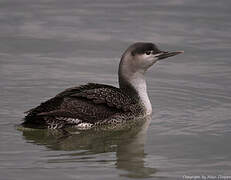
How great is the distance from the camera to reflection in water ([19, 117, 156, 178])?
853 cm

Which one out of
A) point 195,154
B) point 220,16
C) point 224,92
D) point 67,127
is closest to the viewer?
point 195,154

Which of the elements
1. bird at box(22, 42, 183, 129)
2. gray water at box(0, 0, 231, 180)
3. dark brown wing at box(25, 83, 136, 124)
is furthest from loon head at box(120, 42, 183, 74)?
gray water at box(0, 0, 231, 180)

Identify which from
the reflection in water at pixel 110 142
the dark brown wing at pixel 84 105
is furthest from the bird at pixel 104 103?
the reflection in water at pixel 110 142

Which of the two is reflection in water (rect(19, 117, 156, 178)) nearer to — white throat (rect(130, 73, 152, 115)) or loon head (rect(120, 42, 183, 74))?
white throat (rect(130, 73, 152, 115))

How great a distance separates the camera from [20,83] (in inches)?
449

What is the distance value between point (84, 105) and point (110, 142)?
0.66 metres

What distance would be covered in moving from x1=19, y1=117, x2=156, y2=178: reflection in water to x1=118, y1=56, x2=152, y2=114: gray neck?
0.44 metres

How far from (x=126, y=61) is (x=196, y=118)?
1288 mm

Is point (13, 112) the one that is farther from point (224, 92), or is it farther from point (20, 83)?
point (224, 92)

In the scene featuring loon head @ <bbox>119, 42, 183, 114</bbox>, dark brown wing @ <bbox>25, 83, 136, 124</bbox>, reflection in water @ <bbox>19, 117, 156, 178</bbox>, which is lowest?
reflection in water @ <bbox>19, 117, 156, 178</bbox>

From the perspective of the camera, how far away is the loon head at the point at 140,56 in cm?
1041

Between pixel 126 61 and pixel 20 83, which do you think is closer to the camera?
pixel 126 61

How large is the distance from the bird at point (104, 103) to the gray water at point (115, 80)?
0.65 ft

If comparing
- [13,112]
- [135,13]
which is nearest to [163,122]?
[13,112]
